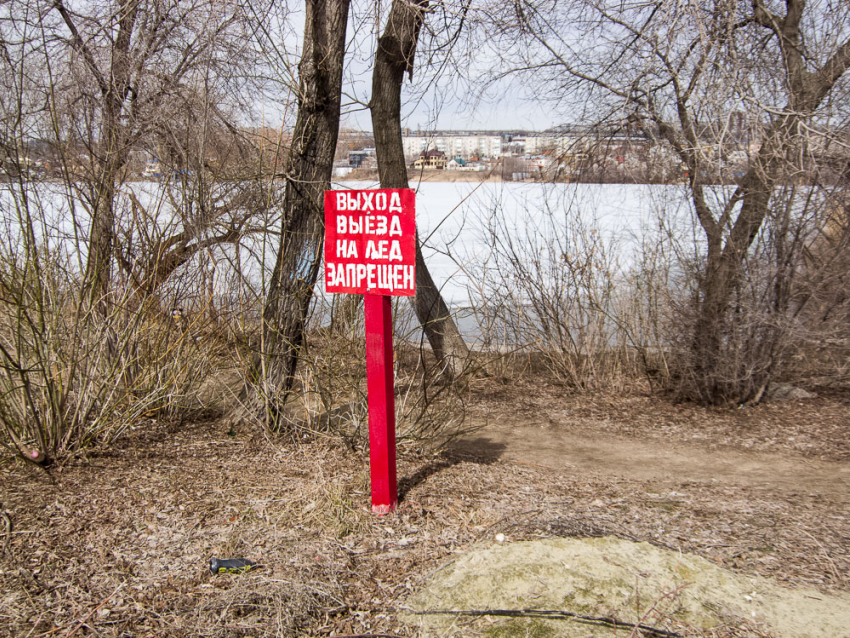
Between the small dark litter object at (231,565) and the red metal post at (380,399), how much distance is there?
84cm

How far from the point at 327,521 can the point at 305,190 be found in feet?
8.47

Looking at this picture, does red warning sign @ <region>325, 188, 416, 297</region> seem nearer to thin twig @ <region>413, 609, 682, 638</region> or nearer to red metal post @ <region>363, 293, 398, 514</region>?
red metal post @ <region>363, 293, 398, 514</region>

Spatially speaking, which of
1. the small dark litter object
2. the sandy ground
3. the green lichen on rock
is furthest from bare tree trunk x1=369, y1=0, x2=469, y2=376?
the small dark litter object

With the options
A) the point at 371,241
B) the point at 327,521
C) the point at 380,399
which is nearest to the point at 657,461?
the point at 380,399

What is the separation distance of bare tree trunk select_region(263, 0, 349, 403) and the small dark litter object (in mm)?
2085

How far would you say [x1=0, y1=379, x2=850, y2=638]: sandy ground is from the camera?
2895 millimetres

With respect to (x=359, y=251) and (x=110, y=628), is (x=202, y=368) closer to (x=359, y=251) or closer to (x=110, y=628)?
(x=359, y=251)

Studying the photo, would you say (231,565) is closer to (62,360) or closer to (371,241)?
(371,241)

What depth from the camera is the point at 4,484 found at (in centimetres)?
402

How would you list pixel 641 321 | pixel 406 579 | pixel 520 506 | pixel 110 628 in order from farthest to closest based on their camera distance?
pixel 641 321
pixel 520 506
pixel 406 579
pixel 110 628

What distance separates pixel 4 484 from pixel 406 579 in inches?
96.6

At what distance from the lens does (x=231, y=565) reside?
10.4ft

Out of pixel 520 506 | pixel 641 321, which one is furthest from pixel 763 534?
pixel 641 321

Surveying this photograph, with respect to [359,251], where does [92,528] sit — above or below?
below
